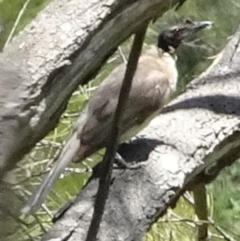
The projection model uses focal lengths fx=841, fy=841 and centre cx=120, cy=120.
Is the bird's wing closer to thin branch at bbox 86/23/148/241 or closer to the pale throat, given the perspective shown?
the pale throat

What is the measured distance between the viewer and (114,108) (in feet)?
7.00

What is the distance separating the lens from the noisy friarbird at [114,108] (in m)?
2.06

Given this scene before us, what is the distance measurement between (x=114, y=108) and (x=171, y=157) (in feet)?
1.38

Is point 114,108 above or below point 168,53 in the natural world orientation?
above

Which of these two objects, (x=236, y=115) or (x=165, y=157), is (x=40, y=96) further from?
(x=236, y=115)

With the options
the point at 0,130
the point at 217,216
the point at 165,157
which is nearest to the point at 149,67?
the point at 165,157

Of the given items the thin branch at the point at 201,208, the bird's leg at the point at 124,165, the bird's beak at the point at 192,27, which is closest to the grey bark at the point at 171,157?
the bird's leg at the point at 124,165

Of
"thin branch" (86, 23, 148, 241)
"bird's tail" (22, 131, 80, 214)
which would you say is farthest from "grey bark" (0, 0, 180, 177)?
"bird's tail" (22, 131, 80, 214)

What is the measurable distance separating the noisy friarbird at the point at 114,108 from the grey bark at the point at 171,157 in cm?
11

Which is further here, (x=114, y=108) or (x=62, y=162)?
(x=114, y=108)

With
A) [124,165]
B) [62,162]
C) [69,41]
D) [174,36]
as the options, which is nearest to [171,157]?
[124,165]

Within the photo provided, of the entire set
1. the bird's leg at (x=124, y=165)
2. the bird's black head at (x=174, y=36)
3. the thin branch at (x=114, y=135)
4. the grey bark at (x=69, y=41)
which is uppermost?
the grey bark at (x=69, y=41)

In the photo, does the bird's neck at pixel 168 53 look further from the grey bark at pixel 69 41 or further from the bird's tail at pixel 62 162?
the grey bark at pixel 69 41

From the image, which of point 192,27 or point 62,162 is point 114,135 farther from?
point 192,27
